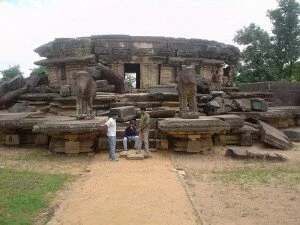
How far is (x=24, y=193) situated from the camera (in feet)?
17.9

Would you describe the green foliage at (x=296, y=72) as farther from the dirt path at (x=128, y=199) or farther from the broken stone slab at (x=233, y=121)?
the dirt path at (x=128, y=199)

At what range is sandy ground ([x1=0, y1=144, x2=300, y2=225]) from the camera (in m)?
4.50

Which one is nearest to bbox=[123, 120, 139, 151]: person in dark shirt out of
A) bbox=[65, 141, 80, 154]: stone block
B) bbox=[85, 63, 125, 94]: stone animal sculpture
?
bbox=[65, 141, 80, 154]: stone block

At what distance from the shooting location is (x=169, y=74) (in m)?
15.2

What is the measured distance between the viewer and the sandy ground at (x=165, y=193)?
4500 millimetres

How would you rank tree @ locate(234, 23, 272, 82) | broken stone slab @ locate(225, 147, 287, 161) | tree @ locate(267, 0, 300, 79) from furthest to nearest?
1. tree @ locate(234, 23, 272, 82)
2. tree @ locate(267, 0, 300, 79)
3. broken stone slab @ locate(225, 147, 287, 161)

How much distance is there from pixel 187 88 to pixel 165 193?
14.2ft

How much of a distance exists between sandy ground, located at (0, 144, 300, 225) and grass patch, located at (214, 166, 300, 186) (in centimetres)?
7

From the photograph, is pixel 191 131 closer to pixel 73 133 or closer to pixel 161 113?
pixel 161 113

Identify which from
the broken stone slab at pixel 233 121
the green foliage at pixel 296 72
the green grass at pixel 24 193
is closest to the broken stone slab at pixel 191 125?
the broken stone slab at pixel 233 121

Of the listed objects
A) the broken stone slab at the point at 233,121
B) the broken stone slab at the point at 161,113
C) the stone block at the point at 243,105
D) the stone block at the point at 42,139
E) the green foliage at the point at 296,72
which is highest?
the green foliage at the point at 296,72

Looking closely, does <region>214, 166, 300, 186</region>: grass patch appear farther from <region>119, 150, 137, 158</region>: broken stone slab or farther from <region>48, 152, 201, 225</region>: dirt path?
<region>119, 150, 137, 158</region>: broken stone slab

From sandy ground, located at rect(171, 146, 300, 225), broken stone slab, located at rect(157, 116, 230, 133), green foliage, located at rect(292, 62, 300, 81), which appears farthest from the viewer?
green foliage, located at rect(292, 62, 300, 81)

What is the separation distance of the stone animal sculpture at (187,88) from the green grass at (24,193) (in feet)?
13.2
